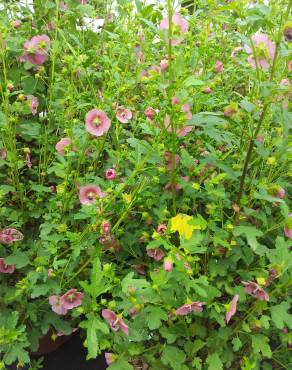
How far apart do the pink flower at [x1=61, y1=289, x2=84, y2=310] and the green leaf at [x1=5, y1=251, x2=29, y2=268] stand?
5.7 inches

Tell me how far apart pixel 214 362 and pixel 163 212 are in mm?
370

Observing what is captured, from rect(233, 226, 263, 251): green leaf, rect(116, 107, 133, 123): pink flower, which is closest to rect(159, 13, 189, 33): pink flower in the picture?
rect(116, 107, 133, 123): pink flower

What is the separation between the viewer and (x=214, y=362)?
1079mm

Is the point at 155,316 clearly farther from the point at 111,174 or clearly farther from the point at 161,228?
the point at 111,174

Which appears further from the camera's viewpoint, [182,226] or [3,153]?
[3,153]

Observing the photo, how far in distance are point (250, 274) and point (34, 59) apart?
89 cm

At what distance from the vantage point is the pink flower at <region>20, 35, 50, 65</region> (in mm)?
1356

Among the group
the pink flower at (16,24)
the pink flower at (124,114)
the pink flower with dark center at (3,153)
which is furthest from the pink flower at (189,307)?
the pink flower at (16,24)

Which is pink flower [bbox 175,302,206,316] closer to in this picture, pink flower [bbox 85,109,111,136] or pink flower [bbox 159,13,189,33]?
pink flower [bbox 85,109,111,136]

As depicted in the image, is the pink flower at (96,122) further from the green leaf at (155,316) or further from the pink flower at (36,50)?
the green leaf at (155,316)

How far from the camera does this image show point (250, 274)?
112 cm

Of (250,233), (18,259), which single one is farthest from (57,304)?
(250,233)

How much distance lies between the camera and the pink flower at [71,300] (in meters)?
1.17

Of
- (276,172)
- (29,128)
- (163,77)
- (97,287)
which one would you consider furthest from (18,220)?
(276,172)
